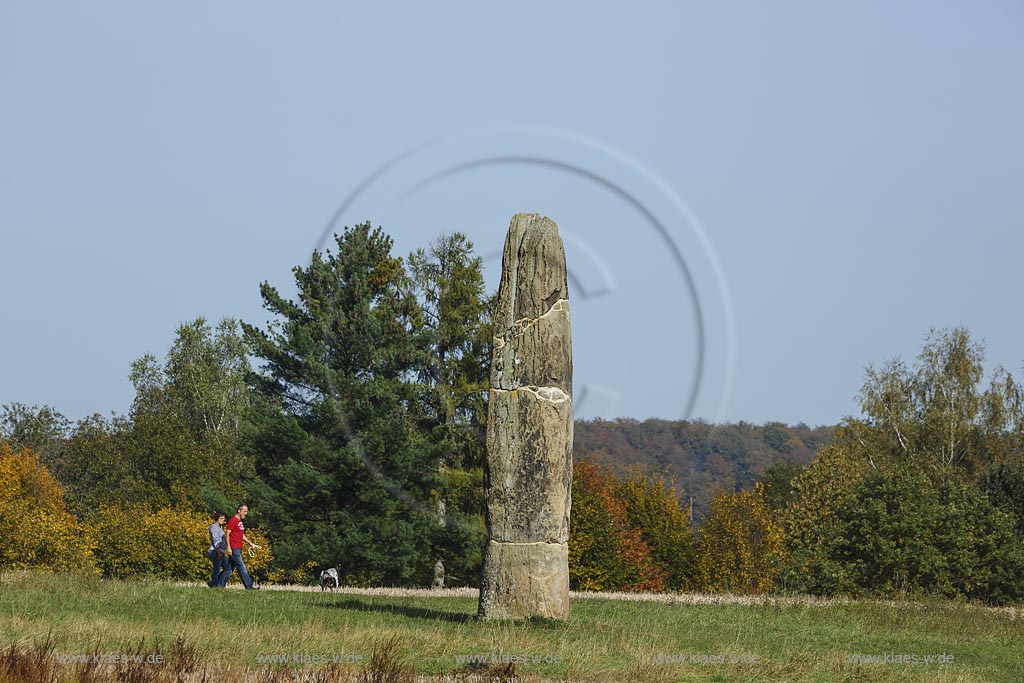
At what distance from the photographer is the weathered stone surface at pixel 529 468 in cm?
1816

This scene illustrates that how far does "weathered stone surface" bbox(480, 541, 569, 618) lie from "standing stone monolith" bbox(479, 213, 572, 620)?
0.05 feet

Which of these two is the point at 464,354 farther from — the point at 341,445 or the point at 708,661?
the point at 708,661

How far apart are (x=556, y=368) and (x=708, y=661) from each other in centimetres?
544

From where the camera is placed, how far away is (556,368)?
18453 mm

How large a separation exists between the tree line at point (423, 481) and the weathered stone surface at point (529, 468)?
14426 mm

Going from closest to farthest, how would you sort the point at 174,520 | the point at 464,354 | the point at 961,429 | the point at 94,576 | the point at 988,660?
the point at 988,660 → the point at 94,576 → the point at 174,520 → the point at 464,354 → the point at 961,429

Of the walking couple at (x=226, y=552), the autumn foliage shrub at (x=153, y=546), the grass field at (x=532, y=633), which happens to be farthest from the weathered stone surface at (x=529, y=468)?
the autumn foliage shrub at (x=153, y=546)

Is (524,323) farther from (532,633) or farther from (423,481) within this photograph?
(423,481)

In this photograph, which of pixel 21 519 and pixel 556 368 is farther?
pixel 21 519

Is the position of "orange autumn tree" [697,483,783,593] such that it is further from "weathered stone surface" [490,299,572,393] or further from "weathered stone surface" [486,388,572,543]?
"weathered stone surface" [490,299,572,393]

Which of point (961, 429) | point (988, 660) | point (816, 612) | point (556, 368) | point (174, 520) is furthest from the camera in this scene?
point (961, 429)

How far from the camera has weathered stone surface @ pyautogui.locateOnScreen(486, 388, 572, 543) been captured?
715 inches

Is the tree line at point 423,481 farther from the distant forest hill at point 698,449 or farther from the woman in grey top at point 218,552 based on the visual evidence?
the distant forest hill at point 698,449

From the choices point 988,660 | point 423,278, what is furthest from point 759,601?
point 423,278
